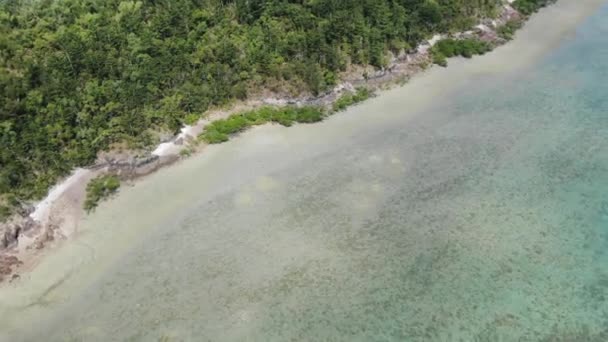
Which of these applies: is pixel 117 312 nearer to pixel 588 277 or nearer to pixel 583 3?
pixel 588 277

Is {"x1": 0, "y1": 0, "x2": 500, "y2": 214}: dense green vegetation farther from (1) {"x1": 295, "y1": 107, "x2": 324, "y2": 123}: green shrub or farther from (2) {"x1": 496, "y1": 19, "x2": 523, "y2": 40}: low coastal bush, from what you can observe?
(2) {"x1": 496, "y1": 19, "x2": 523, "y2": 40}: low coastal bush

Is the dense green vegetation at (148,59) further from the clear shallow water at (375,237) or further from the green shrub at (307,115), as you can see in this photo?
the clear shallow water at (375,237)

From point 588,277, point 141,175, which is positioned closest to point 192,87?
point 141,175

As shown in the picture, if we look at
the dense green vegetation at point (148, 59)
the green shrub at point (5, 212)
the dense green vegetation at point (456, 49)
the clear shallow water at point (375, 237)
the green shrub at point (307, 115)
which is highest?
the dense green vegetation at point (148, 59)

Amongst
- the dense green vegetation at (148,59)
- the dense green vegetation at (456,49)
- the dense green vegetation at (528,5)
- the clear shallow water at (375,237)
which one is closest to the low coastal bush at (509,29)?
the dense green vegetation at (528,5)

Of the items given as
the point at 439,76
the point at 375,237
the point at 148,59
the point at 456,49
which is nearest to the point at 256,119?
the point at 148,59

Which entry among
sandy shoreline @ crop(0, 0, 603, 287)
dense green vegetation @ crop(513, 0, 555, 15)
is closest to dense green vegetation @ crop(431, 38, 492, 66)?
sandy shoreline @ crop(0, 0, 603, 287)
